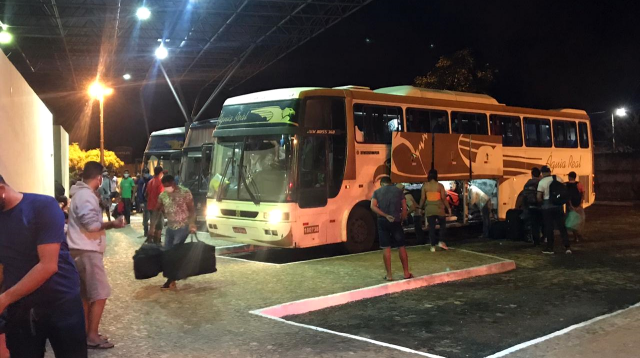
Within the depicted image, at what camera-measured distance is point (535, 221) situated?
45.4 feet

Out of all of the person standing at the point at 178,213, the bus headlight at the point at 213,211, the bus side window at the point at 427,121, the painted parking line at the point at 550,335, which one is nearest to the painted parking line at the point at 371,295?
the painted parking line at the point at 550,335

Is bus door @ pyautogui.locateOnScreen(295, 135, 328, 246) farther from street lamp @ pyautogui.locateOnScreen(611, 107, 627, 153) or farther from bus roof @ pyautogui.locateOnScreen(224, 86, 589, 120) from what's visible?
street lamp @ pyautogui.locateOnScreen(611, 107, 627, 153)

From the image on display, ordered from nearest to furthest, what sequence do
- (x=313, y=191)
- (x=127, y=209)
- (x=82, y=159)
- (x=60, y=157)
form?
(x=313, y=191), (x=127, y=209), (x=60, y=157), (x=82, y=159)

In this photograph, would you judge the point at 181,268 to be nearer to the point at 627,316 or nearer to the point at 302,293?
the point at 302,293

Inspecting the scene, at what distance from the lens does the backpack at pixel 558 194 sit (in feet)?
40.9

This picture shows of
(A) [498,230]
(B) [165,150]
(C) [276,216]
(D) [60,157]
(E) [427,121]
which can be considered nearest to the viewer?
(C) [276,216]

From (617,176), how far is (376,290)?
92.2ft

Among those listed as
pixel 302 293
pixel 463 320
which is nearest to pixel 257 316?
pixel 302 293

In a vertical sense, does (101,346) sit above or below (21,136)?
below

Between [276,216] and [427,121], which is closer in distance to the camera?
[276,216]

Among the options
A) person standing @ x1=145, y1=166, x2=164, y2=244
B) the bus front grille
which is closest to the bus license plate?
the bus front grille

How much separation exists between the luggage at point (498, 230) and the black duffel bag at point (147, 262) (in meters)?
9.62

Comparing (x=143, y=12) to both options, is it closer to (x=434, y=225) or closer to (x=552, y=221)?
(x=434, y=225)

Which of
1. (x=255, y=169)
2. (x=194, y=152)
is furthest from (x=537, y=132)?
(x=194, y=152)
